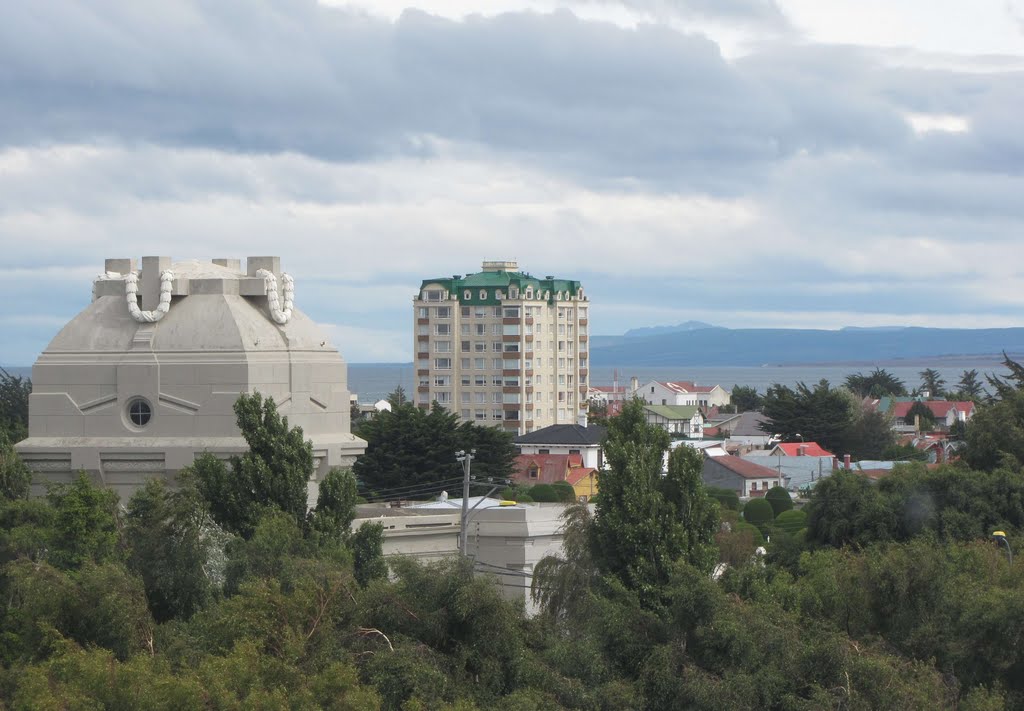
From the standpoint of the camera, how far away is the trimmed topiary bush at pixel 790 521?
251 feet

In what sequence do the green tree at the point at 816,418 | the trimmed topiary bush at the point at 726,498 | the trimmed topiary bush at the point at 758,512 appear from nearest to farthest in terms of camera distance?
the trimmed topiary bush at the point at 758,512
the trimmed topiary bush at the point at 726,498
the green tree at the point at 816,418

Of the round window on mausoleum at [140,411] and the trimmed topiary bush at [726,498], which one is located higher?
the round window on mausoleum at [140,411]

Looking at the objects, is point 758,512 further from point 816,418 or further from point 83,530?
point 816,418

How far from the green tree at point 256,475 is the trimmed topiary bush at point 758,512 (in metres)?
44.7

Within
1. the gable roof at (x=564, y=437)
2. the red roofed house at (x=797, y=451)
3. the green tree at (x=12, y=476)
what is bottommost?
the red roofed house at (x=797, y=451)

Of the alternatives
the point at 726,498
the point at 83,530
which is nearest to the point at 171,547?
the point at 83,530

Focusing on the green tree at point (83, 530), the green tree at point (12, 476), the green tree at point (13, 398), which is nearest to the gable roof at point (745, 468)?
the green tree at point (13, 398)

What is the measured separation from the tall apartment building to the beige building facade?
117655mm

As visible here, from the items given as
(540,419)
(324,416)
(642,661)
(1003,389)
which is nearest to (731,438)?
(540,419)

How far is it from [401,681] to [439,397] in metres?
137

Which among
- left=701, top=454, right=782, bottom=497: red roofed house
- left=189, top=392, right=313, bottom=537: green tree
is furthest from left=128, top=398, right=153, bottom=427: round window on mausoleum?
left=701, top=454, right=782, bottom=497: red roofed house

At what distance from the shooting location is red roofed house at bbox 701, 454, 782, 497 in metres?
112

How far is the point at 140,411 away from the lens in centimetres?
4538

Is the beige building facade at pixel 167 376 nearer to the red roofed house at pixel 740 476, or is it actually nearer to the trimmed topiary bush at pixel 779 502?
the trimmed topiary bush at pixel 779 502
